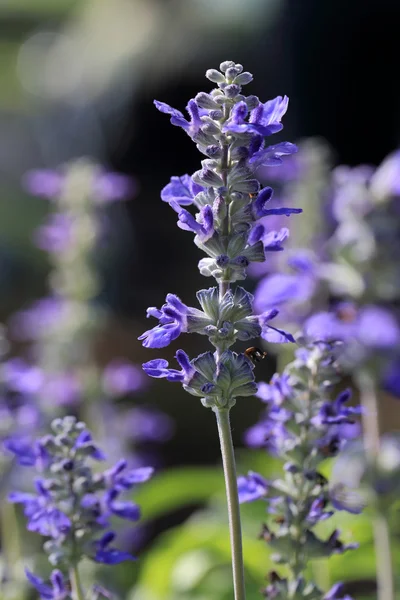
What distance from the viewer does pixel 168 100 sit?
4.46 m

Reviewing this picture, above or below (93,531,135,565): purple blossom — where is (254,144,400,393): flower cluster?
above

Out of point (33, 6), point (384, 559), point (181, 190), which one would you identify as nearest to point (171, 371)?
point (181, 190)

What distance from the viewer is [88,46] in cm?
516

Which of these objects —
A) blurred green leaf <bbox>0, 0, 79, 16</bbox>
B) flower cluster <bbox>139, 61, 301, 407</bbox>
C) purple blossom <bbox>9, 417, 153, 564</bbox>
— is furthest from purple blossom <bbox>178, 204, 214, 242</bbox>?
blurred green leaf <bbox>0, 0, 79, 16</bbox>

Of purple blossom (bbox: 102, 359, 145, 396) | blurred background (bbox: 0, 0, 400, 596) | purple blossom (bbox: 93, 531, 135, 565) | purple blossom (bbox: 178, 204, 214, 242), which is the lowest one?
purple blossom (bbox: 93, 531, 135, 565)

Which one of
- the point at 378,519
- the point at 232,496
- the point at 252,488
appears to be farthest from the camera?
the point at 378,519

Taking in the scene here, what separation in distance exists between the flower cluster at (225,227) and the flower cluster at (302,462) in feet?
0.40

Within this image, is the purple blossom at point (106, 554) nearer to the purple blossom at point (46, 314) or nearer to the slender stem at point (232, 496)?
the slender stem at point (232, 496)

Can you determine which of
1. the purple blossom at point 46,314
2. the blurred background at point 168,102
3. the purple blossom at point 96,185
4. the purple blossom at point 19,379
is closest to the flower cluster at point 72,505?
the purple blossom at point 19,379

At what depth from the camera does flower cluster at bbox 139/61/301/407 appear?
66 cm

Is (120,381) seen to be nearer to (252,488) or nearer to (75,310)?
A: (75,310)

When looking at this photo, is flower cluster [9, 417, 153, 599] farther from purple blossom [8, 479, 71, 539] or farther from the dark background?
the dark background

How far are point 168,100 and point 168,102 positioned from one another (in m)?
0.01

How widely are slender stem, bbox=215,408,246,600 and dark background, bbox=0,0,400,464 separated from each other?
8.61ft
